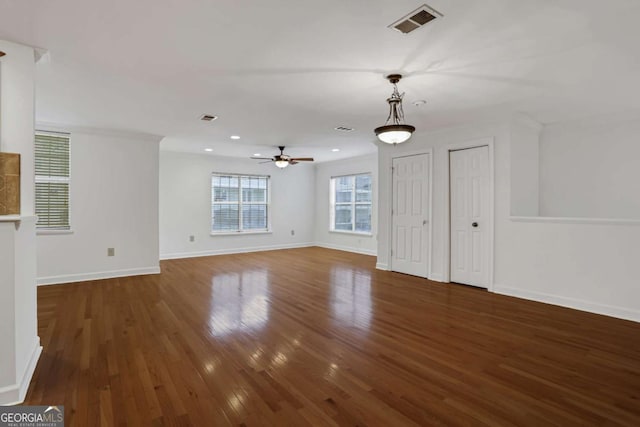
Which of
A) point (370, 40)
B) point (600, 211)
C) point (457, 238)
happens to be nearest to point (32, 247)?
point (370, 40)

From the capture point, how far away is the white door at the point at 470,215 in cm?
486

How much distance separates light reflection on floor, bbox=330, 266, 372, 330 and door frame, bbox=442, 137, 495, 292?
4.47 feet

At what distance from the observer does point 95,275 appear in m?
5.39

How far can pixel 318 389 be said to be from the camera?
7.16ft

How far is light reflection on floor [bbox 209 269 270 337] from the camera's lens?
3357mm

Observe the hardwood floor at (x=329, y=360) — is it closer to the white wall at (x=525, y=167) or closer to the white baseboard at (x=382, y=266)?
the white wall at (x=525, y=167)

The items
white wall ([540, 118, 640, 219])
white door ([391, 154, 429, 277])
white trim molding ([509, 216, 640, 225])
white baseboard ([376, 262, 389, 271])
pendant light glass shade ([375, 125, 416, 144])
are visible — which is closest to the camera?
pendant light glass shade ([375, 125, 416, 144])

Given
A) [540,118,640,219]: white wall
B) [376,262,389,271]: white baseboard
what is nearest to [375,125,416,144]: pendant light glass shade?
[540,118,640,219]: white wall

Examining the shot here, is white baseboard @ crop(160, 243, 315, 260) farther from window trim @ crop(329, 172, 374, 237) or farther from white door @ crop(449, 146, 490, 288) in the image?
white door @ crop(449, 146, 490, 288)

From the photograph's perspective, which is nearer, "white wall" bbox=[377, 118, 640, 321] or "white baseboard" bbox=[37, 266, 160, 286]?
"white wall" bbox=[377, 118, 640, 321]

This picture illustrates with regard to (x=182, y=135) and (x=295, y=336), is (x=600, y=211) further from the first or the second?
(x=182, y=135)

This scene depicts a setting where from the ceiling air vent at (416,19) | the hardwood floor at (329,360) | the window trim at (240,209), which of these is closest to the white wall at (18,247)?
the hardwood floor at (329,360)

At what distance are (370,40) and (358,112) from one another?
1.91m

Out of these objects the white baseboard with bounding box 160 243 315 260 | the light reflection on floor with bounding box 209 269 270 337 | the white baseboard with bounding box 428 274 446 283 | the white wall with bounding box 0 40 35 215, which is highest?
the white wall with bounding box 0 40 35 215
